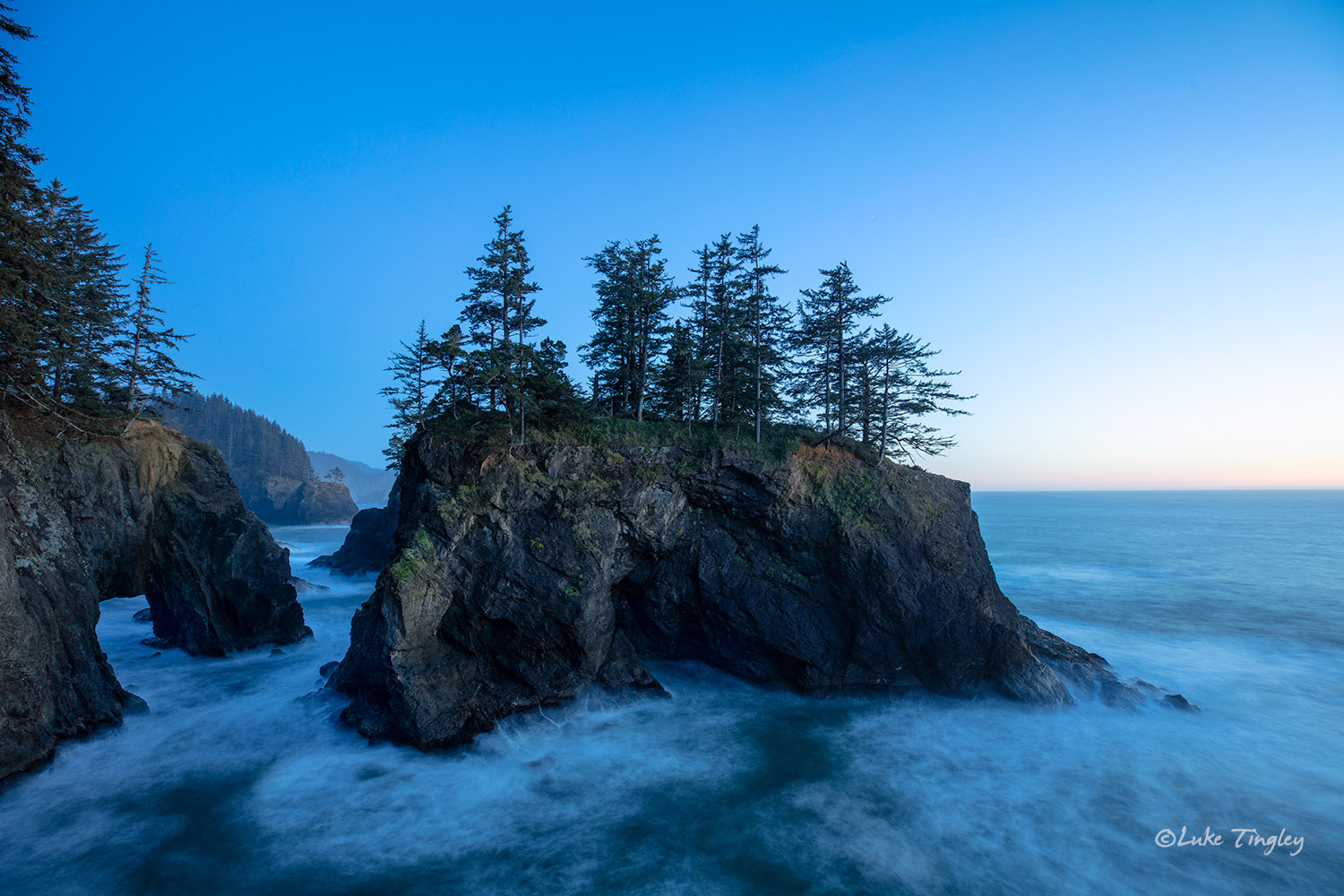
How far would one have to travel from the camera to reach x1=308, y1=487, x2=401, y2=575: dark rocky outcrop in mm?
43812

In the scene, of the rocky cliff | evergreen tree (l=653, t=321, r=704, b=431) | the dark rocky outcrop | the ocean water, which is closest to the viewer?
the ocean water

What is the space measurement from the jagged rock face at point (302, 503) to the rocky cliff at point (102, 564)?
7629 centimetres

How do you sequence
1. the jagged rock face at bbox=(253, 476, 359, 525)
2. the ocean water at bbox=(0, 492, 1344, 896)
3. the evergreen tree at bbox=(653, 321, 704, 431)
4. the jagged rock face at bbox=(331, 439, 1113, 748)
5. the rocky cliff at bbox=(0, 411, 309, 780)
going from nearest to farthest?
the ocean water at bbox=(0, 492, 1344, 896) → the rocky cliff at bbox=(0, 411, 309, 780) → the jagged rock face at bbox=(331, 439, 1113, 748) → the evergreen tree at bbox=(653, 321, 704, 431) → the jagged rock face at bbox=(253, 476, 359, 525)

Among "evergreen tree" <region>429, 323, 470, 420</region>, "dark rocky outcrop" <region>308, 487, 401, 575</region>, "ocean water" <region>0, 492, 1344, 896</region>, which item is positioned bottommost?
"ocean water" <region>0, 492, 1344, 896</region>

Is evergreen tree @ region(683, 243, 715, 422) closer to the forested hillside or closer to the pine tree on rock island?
the pine tree on rock island

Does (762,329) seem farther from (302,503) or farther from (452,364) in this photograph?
(302,503)

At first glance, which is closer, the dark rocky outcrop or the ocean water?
the ocean water

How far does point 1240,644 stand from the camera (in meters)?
26.6

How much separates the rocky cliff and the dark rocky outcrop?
18157mm

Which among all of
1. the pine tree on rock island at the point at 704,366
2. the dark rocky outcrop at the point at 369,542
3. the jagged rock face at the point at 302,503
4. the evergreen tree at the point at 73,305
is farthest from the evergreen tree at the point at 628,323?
the jagged rock face at the point at 302,503

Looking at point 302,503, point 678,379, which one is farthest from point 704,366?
point 302,503

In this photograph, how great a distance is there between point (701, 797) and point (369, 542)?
41.3 m

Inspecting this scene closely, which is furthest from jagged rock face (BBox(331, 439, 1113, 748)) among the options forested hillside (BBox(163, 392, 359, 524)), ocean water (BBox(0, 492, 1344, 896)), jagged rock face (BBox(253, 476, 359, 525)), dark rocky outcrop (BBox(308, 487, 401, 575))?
forested hillside (BBox(163, 392, 359, 524))

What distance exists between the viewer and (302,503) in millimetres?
93875
